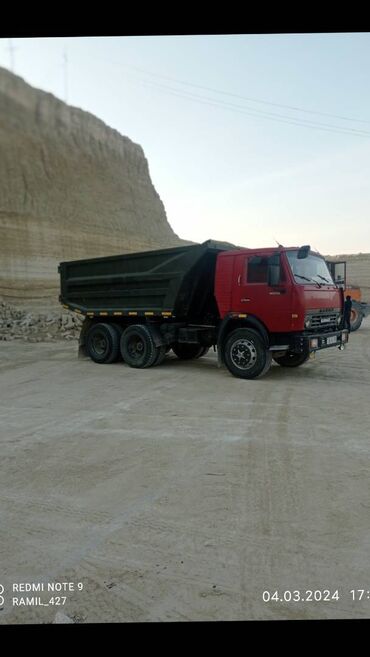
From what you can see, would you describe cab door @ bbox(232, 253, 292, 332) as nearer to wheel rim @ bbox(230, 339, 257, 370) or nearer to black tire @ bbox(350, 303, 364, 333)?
wheel rim @ bbox(230, 339, 257, 370)

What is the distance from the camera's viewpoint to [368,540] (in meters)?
2.89

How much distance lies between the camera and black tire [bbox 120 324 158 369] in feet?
33.2

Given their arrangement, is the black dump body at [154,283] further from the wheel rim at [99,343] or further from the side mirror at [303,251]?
the side mirror at [303,251]

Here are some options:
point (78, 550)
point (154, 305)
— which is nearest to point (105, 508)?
point (78, 550)

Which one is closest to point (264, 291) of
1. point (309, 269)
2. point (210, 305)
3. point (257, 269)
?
point (257, 269)

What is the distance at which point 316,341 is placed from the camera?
8.35 metres

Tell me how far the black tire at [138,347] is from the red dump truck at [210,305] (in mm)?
23

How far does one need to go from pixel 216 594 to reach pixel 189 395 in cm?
493

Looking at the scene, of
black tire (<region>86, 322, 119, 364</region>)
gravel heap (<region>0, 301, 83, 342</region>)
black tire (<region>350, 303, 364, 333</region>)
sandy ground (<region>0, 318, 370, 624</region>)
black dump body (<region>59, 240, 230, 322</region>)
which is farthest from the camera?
black tire (<region>350, 303, 364, 333</region>)

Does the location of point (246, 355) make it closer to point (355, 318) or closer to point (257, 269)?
point (257, 269)

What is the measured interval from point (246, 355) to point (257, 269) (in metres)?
1.64

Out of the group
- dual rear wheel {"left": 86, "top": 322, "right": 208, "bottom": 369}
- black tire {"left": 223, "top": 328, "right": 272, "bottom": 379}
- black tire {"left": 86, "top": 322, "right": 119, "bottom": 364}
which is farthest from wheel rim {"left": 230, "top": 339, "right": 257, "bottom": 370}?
black tire {"left": 86, "top": 322, "right": 119, "bottom": 364}

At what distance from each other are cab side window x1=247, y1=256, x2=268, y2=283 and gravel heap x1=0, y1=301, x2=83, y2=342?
9.00m

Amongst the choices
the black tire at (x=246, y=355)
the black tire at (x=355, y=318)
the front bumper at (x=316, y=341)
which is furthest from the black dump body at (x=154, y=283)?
A: the black tire at (x=355, y=318)
